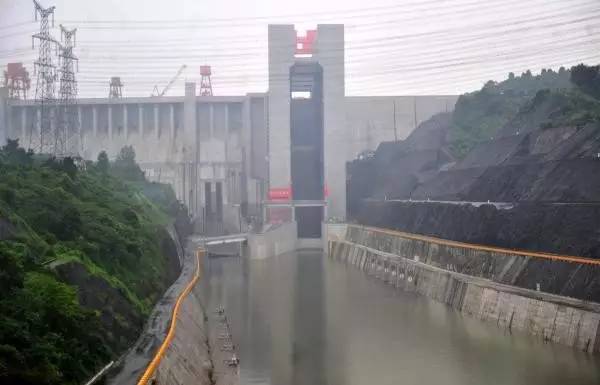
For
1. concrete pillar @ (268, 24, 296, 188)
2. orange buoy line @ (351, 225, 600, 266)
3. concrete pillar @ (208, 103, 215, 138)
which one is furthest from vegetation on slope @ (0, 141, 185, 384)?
concrete pillar @ (208, 103, 215, 138)

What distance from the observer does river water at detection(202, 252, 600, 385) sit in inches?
725

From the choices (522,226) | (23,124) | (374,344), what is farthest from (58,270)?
(23,124)

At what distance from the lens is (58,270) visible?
14.5 metres

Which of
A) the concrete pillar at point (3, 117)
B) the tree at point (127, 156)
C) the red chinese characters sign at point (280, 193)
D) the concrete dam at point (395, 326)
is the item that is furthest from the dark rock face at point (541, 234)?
the concrete pillar at point (3, 117)

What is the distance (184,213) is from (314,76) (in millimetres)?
20295

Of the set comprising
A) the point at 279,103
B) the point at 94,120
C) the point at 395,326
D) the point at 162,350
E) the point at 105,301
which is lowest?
the point at 395,326

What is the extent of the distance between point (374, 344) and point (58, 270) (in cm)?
1299

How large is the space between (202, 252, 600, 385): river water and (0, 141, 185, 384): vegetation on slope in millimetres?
4843

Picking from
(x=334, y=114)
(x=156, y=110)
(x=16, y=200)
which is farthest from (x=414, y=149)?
(x=16, y=200)

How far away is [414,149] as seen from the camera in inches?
2461

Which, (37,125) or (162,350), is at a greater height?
(37,125)

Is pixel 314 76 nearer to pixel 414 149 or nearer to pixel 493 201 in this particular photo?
pixel 414 149

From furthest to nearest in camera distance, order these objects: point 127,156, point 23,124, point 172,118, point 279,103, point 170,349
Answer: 1. point 23,124
2. point 172,118
3. point 279,103
4. point 127,156
5. point 170,349

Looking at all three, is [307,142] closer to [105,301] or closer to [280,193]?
[280,193]
